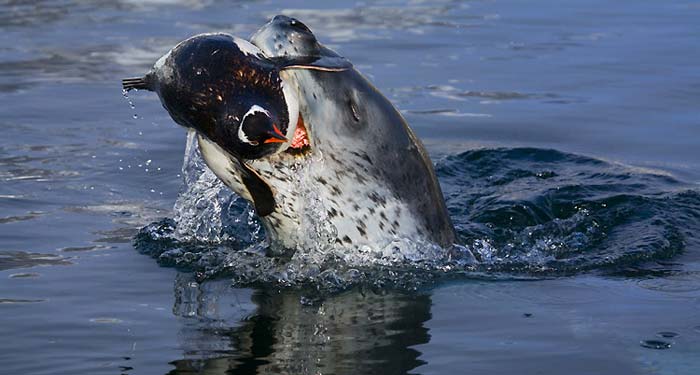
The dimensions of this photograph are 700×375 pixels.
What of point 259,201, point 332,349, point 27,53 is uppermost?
point 27,53

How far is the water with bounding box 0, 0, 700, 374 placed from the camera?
6.14 metres

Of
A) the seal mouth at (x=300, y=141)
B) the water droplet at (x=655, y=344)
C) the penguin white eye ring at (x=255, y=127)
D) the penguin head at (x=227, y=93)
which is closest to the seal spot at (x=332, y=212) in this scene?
the seal mouth at (x=300, y=141)

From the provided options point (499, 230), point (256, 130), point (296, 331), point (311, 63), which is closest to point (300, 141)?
point (311, 63)

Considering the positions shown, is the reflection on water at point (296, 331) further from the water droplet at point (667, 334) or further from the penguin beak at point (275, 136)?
the water droplet at point (667, 334)

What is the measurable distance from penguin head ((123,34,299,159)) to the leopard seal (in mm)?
24

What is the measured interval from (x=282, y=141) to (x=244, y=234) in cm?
212

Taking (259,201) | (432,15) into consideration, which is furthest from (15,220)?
(432,15)

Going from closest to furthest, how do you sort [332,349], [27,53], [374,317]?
[332,349] < [374,317] < [27,53]

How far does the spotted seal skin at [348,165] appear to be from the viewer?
6453 mm

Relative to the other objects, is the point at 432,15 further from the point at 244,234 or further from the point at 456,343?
the point at 456,343

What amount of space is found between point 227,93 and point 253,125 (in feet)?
0.59

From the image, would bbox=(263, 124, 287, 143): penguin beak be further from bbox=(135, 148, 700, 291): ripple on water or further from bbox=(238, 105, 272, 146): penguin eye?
bbox=(135, 148, 700, 291): ripple on water

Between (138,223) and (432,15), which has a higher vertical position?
(432,15)

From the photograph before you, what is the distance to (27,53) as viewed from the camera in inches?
554
